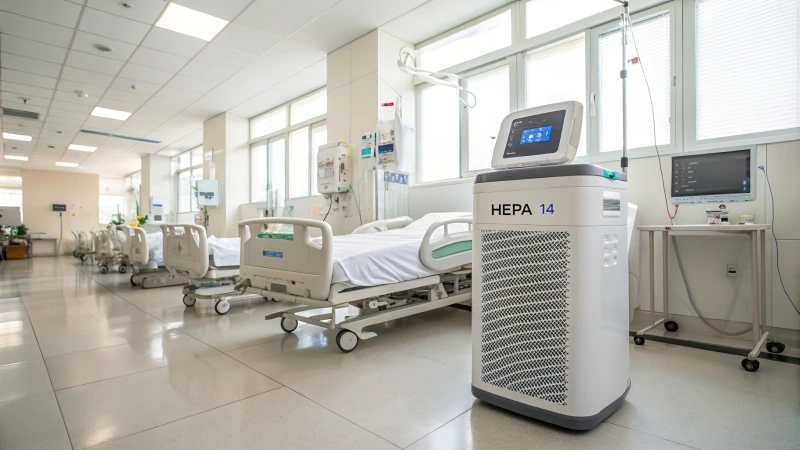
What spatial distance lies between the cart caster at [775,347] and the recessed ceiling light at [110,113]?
9543 millimetres

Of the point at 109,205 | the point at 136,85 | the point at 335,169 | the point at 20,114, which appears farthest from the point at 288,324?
the point at 109,205

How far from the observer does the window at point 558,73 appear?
3.65 meters

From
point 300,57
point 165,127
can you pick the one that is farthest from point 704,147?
point 165,127

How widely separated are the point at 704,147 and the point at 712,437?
225 centimetres

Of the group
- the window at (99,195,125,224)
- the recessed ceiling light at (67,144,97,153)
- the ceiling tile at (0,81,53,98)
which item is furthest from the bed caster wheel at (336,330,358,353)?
the window at (99,195,125,224)

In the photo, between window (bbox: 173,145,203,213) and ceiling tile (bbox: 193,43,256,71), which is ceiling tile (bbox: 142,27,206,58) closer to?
ceiling tile (bbox: 193,43,256,71)

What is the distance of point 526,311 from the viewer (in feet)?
5.08

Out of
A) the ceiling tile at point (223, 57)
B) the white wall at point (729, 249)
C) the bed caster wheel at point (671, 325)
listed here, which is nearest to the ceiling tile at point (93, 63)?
the ceiling tile at point (223, 57)

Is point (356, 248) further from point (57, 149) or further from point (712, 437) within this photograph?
point (57, 149)

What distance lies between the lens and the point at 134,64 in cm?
550

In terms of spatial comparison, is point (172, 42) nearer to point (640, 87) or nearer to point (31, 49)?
point (31, 49)

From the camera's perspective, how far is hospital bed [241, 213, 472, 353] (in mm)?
2402

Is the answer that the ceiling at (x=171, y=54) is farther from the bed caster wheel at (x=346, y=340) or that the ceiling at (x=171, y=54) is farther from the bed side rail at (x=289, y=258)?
the bed caster wheel at (x=346, y=340)

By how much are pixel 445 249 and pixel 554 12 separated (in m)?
2.66
